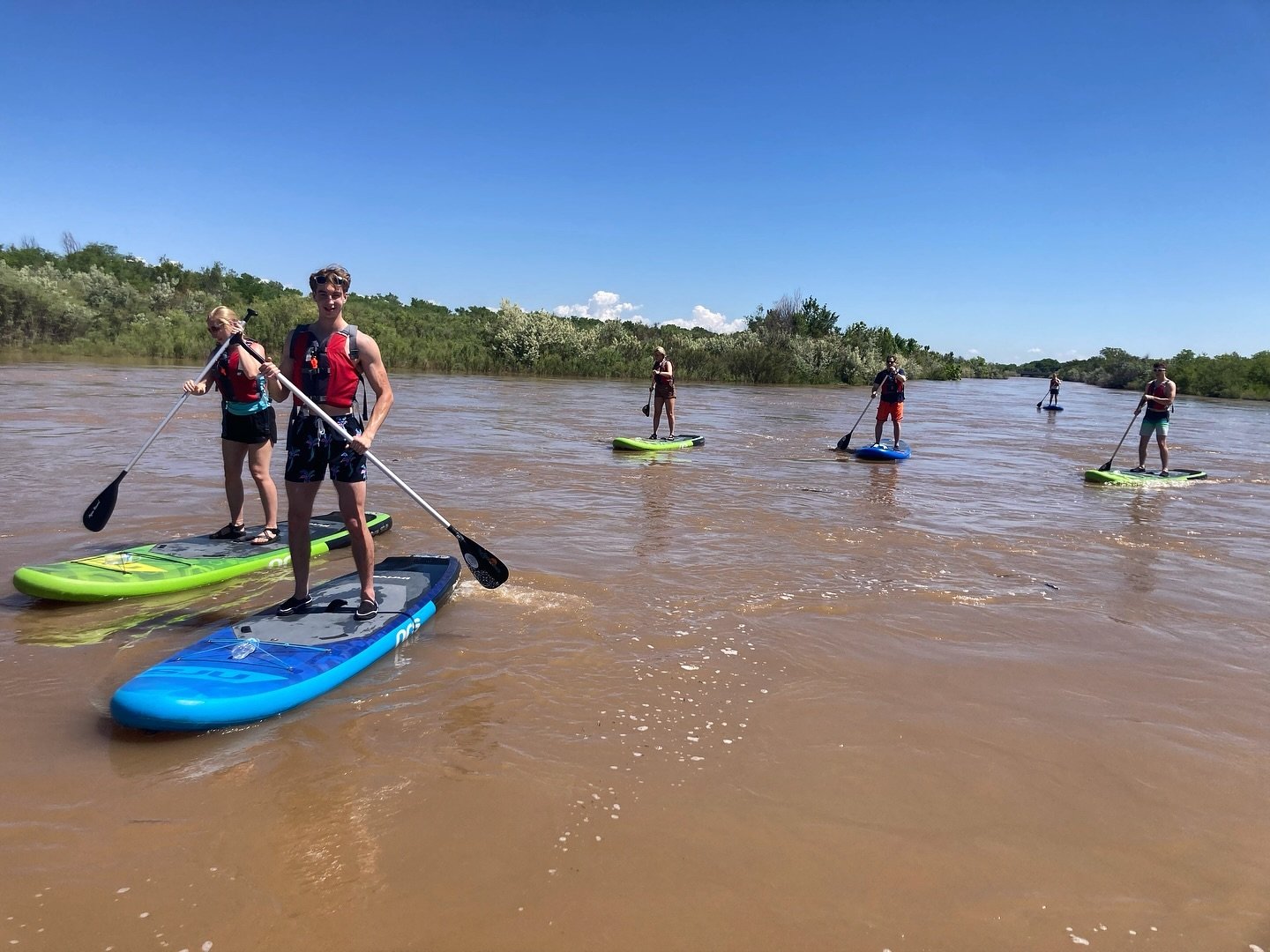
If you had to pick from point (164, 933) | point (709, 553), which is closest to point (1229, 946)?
point (164, 933)

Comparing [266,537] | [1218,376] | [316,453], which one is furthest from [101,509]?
[1218,376]

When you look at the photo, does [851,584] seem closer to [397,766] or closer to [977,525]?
[977,525]

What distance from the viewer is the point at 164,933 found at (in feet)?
7.00

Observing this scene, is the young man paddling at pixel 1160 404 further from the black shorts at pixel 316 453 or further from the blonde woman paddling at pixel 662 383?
the black shorts at pixel 316 453

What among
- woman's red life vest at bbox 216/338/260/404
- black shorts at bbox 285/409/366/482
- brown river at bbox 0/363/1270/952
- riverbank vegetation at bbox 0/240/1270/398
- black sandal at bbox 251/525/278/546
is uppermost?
riverbank vegetation at bbox 0/240/1270/398

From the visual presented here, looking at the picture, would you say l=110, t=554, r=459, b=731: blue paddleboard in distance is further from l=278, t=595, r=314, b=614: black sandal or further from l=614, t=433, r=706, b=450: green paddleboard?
l=614, t=433, r=706, b=450: green paddleboard

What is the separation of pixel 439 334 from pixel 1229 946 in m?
45.7

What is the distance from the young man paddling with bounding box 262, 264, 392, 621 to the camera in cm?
412

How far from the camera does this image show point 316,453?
163 inches

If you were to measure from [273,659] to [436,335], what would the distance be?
42717mm

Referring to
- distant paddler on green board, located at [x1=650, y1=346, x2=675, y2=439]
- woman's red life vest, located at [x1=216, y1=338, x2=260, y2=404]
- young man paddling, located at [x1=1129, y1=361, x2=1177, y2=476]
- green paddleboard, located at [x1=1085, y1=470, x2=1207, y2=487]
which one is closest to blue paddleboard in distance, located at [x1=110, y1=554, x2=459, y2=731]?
woman's red life vest, located at [x1=216, y1=338, x2=260, y2=404]

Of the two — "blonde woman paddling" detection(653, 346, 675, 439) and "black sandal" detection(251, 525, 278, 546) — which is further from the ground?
"blonde woman paddling" detection(653, 346, 675, 439)

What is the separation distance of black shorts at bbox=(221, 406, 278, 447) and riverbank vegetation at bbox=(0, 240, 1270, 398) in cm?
3231

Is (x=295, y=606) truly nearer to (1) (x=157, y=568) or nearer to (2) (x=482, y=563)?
(2) (x=482, y=563)
